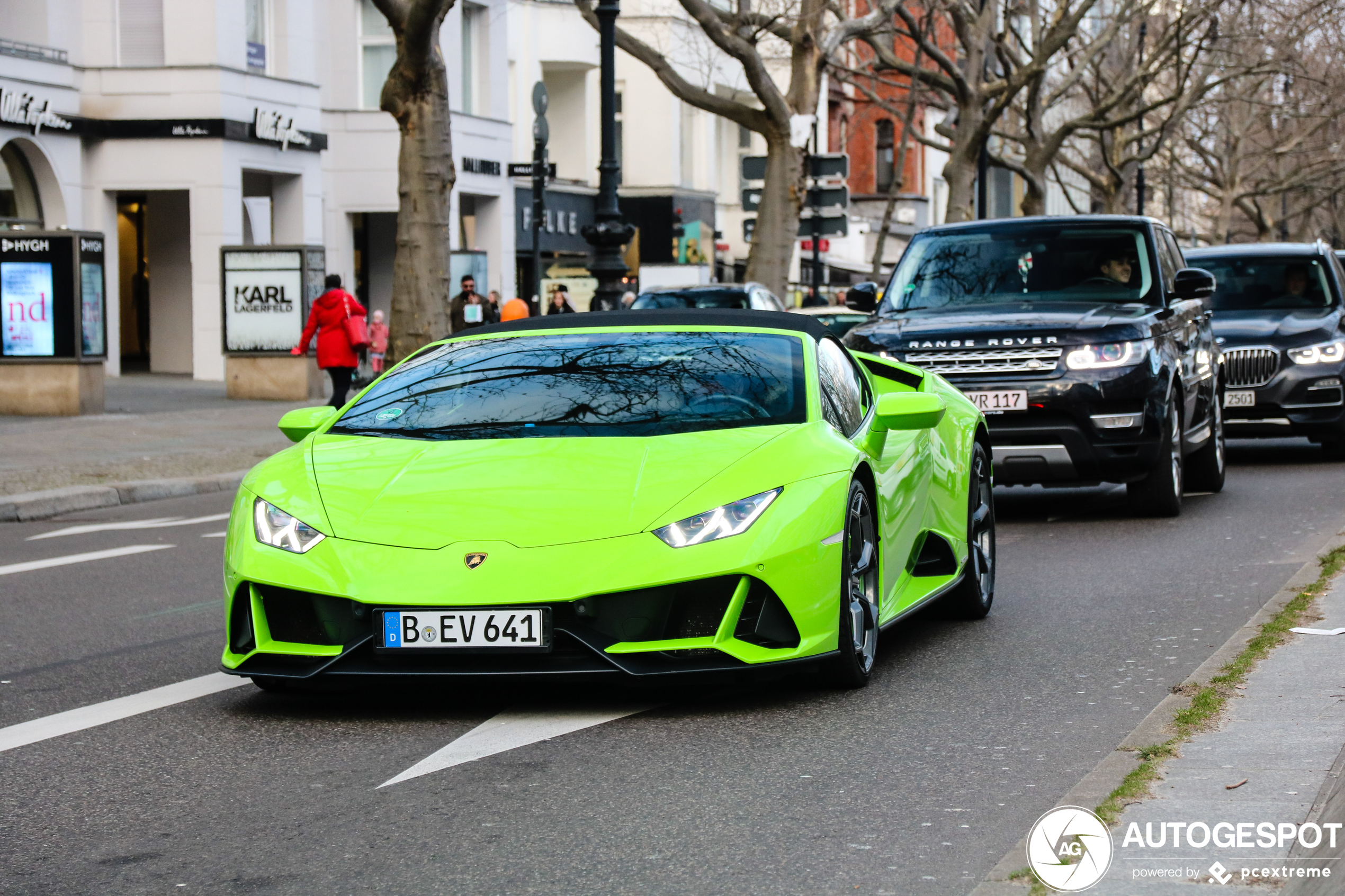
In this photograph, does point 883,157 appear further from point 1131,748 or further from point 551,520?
point 1131,748

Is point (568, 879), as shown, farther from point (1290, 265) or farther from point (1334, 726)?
point (1290, 265)

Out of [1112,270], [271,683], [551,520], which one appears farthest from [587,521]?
[1112,270]

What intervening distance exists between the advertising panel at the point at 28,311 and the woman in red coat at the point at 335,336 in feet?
10.5

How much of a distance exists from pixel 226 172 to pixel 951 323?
24125 millimetres

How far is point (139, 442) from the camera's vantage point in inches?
776

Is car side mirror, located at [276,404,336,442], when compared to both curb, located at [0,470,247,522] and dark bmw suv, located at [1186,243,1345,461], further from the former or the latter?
dark bmw suv, located at [1186,243,1345,461]

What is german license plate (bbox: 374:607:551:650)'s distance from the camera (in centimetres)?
588

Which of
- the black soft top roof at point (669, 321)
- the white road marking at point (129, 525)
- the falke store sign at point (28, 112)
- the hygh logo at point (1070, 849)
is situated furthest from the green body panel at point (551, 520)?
the falke store sign at point (28, 112)

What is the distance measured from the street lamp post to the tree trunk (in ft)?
25.3

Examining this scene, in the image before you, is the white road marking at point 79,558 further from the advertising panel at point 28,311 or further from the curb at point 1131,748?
the advertising panel at point 28,311

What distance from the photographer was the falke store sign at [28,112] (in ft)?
100

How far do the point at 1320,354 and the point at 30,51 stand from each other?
22382 millimetres

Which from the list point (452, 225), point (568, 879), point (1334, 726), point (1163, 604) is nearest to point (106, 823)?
point (568, 879)

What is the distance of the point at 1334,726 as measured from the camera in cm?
559
